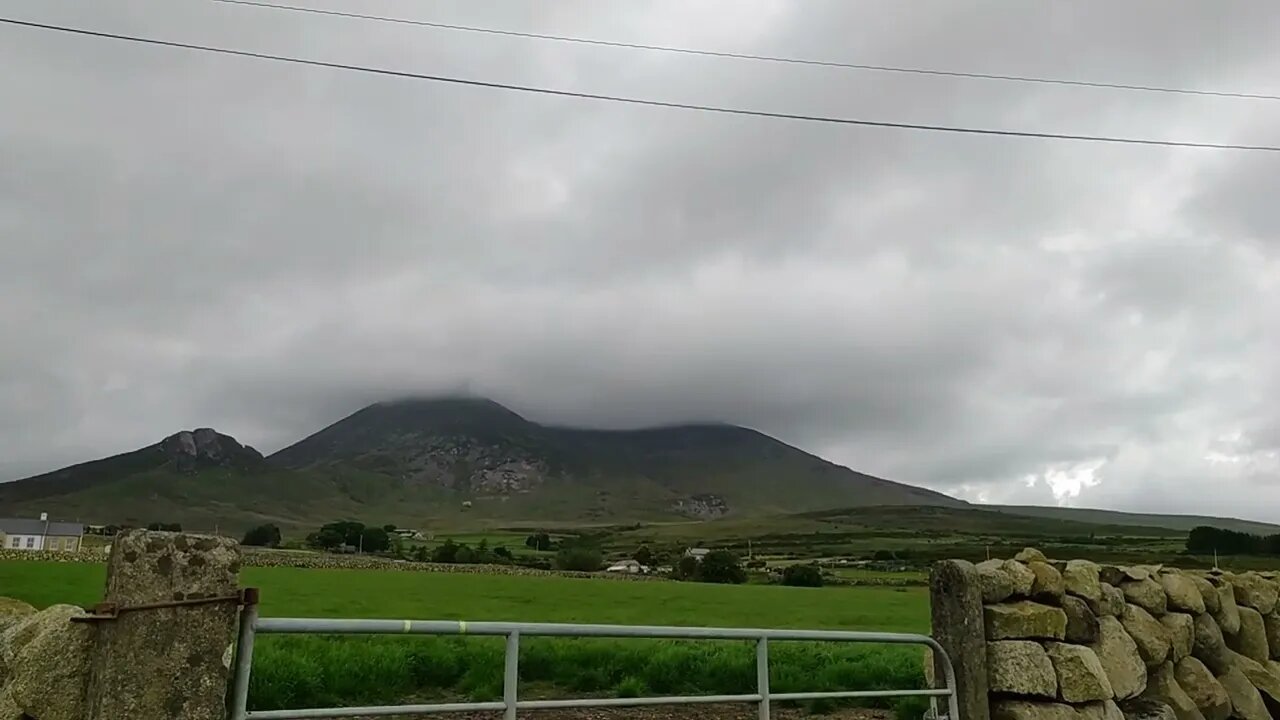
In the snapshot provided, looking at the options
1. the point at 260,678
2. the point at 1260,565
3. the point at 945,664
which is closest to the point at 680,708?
the point at 945,664

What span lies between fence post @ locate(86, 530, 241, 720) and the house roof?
9993cm

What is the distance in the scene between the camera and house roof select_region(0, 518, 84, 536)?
8906 centimetres

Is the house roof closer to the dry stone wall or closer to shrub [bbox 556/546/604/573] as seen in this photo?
shrub [bbox 556/546/604/573]

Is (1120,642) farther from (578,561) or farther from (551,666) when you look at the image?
(578,561)

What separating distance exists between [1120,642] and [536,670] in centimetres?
682

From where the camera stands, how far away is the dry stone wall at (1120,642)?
25.6ft

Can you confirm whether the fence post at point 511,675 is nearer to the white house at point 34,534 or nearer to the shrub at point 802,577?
the shrub at point 802,577

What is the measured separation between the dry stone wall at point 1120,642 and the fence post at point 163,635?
18.7 ft

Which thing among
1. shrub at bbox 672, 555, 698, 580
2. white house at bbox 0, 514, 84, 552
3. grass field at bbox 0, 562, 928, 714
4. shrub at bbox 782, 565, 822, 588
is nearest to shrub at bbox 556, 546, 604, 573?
shrub at bbox 672, 555, 698, 580

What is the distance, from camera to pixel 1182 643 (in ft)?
30.9

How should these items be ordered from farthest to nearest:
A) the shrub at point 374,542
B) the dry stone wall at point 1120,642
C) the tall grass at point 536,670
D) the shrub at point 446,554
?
the shrub at point 374,542
the shrub at point 446,554
the tall grass at point 536,670
the dry stone wall at point 1120,642

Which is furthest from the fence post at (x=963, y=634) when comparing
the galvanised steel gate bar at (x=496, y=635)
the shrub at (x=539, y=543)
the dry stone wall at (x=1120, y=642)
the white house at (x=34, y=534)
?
the shrub at (x=539, y=543)

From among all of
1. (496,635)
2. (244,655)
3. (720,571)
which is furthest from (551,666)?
(720,571)

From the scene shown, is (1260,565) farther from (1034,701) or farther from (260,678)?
(260,678)
